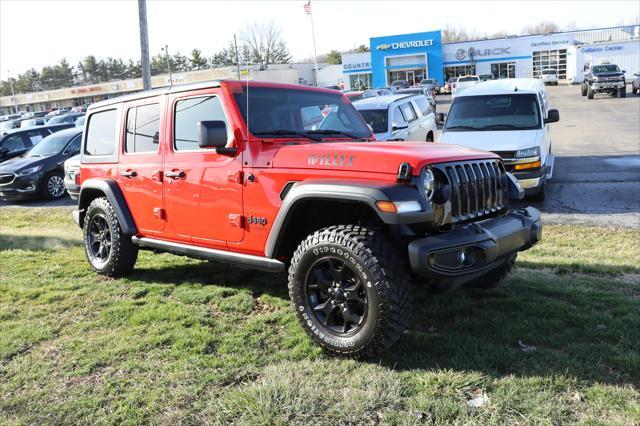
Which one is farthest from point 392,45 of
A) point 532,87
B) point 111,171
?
point 111,171

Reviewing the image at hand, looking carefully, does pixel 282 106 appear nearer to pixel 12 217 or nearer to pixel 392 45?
pixel 12 217

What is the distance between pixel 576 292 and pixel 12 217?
1088 centimetres

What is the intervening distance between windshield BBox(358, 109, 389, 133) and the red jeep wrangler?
20.1 ft

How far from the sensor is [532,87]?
34.0ft

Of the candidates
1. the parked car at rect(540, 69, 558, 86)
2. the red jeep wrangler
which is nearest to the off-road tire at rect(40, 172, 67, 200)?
the red jeep wrangler

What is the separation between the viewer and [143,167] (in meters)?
5.12

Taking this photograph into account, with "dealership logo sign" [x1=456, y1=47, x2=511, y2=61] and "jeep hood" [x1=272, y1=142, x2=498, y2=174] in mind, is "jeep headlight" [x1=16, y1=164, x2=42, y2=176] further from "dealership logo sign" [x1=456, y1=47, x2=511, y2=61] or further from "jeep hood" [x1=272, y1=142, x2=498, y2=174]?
"dealership logo sign" [x1=456, y1=47, x2=511, y2=61]

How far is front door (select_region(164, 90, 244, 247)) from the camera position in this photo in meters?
4.26

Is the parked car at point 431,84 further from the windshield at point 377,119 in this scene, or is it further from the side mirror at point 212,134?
the side mirror at point 212,134

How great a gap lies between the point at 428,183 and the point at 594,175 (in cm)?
895

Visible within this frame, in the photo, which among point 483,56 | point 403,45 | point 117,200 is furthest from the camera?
point 403,45

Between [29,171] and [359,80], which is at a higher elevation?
[359,80]

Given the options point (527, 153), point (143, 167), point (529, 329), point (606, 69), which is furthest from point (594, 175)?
point (606, 69)

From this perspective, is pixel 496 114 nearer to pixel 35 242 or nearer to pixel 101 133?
pixel 101 133
